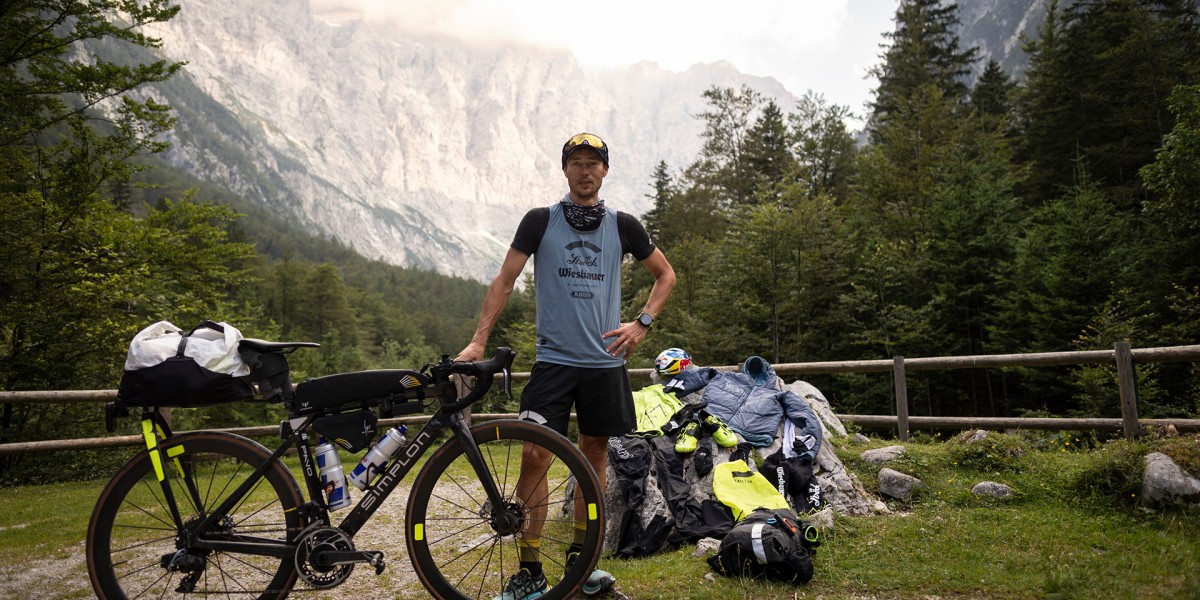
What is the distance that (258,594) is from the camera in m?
2.71

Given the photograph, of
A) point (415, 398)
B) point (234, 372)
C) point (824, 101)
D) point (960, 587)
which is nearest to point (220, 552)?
point (234, 372)

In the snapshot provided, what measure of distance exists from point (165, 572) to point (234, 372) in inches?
38.6

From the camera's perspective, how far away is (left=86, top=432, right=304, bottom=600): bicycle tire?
2668mm

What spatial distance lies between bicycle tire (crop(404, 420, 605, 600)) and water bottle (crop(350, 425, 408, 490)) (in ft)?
0.66

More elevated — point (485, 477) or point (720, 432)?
point (485, 477)

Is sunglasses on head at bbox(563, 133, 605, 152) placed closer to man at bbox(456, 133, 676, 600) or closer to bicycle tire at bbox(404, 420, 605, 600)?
man at bbox(456, 133, 676, 600)

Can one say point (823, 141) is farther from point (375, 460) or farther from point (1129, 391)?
point (375, 460)

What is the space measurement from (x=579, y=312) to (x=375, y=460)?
118cm

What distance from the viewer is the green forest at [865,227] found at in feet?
38.2

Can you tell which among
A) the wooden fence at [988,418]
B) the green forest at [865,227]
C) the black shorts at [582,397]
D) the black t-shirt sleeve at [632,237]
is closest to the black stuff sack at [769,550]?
the black shorts at [582,397]

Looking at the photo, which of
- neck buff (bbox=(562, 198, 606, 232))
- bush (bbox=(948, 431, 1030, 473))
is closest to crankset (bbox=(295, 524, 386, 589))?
neck buff (bbox=(562, 198, 606, 232))

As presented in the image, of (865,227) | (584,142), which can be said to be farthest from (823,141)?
(584,142)

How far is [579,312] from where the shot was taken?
3.04 meters

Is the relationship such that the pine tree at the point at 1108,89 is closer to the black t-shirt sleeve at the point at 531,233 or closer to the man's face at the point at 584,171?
the man's face at the point at 584,171
